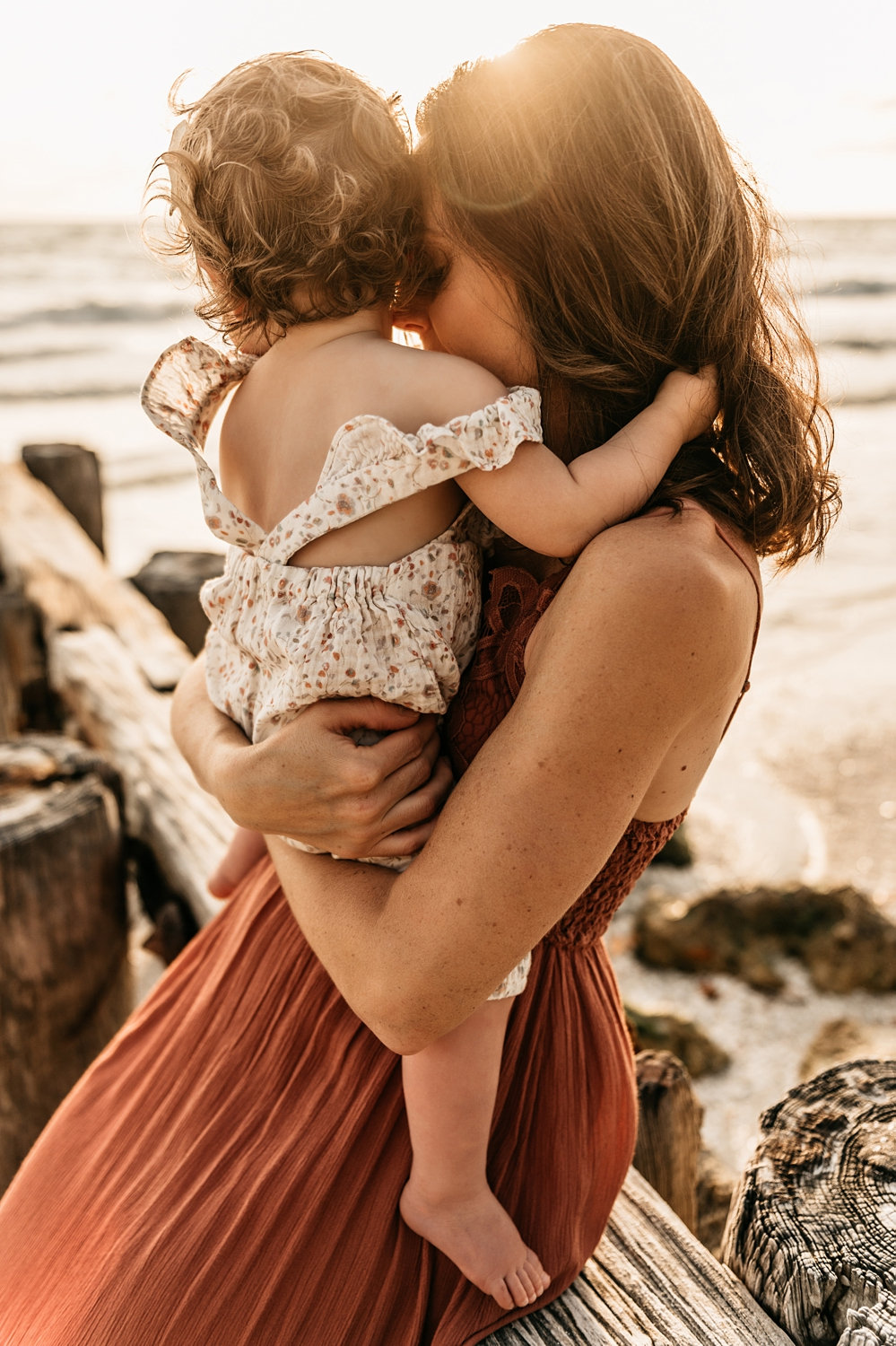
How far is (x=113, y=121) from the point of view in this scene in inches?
829

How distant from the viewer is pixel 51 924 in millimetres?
2193

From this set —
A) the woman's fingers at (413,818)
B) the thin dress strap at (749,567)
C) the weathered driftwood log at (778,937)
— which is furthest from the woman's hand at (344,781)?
the weathered driftwood log at (778,937)

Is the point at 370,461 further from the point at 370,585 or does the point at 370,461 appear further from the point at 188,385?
the point at 188,385

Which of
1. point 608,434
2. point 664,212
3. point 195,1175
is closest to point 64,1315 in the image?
point 195,1175

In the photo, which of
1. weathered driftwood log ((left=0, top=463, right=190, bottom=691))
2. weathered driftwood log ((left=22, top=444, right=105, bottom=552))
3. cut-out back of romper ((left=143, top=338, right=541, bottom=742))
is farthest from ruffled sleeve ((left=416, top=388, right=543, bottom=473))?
weathered driftwood log ((left=22, top=444, right=105, bottom=552))

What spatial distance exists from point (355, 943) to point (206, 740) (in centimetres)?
46

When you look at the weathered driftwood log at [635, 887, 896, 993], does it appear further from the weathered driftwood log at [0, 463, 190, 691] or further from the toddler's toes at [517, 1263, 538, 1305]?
the toddler's toes at [517, 1263, 538, 1305]

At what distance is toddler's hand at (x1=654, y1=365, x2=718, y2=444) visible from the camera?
1.29m

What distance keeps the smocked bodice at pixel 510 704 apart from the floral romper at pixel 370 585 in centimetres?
Answer: 4

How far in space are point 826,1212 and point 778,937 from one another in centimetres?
275

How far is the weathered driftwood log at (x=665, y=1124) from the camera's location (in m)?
1.84

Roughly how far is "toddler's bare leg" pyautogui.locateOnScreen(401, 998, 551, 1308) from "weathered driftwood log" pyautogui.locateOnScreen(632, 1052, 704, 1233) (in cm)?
54

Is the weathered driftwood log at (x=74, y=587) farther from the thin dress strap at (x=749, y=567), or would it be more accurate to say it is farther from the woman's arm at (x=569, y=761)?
the thin dress strap at (x=749, y=567)

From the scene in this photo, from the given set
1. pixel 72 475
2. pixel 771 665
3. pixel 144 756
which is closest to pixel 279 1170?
pixel 144 756
